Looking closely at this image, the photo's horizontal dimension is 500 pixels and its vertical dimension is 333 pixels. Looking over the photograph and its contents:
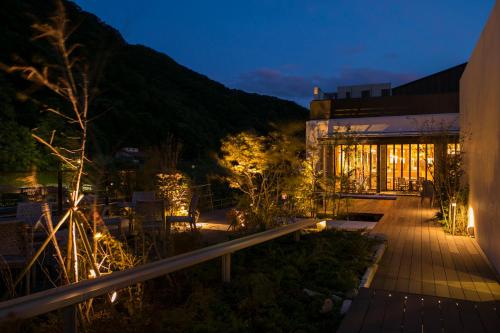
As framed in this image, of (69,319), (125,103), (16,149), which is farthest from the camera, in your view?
(125,103)

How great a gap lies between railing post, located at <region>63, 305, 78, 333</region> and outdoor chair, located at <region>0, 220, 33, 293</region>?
238 centimetres

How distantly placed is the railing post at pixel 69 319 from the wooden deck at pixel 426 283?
175cm

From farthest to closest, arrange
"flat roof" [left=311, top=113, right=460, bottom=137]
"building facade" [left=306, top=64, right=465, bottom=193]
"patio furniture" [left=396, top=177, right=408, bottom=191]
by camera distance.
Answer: "patio furniture" [left=396, top=177, right=408, bottom=191], "building facade" [left=306, top=64, right=465, bottom=193], "flat roof" [left=311, top=113, right=460, bottom=137]

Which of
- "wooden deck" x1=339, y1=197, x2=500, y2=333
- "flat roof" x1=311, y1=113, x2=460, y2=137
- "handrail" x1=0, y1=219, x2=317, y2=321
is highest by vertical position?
"flat roof" x1=311, y1=113, x2=460, y2=137

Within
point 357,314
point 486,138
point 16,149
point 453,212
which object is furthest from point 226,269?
point 16,149

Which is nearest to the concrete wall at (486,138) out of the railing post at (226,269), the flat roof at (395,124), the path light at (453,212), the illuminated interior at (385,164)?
the path light at (453,212)

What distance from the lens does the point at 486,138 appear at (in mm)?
5812

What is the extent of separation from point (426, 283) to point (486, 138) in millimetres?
2299

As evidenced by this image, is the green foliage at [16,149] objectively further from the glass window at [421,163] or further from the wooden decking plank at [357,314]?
the wooden decking plank at [357,314]

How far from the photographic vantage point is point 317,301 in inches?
148

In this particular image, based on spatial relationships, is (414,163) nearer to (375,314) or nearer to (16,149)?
(16,149)

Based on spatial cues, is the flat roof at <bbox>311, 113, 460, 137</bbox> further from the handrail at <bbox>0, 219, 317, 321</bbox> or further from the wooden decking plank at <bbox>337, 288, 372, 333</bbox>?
the handrail at <bbox>0, 219, 317, 321</bbox>

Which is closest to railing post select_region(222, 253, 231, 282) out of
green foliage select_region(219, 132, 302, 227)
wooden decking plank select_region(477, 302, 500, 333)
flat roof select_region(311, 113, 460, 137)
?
wooden decking plank select_region(477, 302, 500, 333)

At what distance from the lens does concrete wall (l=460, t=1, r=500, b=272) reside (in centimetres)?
508
